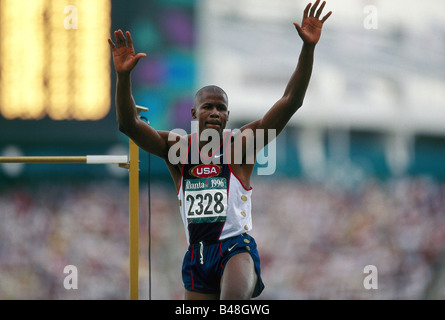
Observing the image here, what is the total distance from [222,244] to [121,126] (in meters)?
0.84

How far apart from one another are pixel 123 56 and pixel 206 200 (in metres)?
0.90

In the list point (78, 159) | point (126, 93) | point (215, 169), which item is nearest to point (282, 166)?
point (78, 159)

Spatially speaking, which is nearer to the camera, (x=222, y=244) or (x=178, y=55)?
(x=222, y=244)

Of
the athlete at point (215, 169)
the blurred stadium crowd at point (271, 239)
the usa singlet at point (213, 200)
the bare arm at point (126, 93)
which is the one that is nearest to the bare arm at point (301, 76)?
the athlete at point (215, 169)

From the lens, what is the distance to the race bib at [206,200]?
336 centimetres

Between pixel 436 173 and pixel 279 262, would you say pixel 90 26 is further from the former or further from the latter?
pixel 436 173

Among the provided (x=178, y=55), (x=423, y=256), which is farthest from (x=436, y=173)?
(x=178, y=55)

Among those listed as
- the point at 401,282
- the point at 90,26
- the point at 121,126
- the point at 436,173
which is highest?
the point at 90,26

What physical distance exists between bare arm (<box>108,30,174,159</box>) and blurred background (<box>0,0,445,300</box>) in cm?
510

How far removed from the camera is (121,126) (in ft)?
10.7

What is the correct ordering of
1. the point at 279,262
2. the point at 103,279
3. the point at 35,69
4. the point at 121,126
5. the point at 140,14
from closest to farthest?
the point at 121,126 → the point at 35,69 → the point at 140,14 → the point at 103,279 → the point at 279,262

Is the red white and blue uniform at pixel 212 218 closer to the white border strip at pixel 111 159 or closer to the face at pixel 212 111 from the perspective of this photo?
the face at pixel 212 111

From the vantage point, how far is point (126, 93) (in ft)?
10.4

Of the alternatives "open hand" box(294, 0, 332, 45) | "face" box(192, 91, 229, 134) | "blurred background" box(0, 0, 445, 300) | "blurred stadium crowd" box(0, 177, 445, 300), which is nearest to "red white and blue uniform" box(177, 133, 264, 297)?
"face" box(192, 91, 229, 134)
